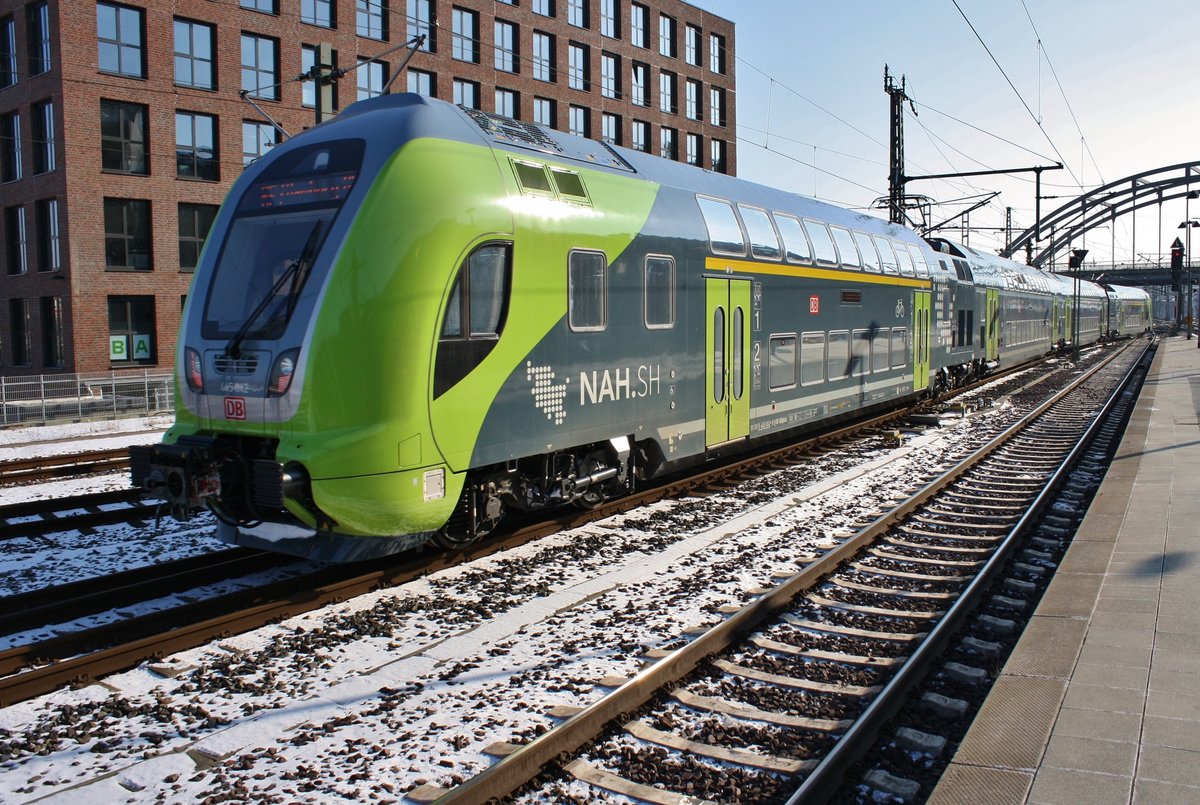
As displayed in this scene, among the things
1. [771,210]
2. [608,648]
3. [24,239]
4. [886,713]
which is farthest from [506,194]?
[24,239]

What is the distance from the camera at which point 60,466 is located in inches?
565

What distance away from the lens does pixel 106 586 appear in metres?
7.66

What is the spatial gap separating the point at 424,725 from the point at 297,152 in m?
4.99

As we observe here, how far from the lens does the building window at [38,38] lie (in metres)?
30.6

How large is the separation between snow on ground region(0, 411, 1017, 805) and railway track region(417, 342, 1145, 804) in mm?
322

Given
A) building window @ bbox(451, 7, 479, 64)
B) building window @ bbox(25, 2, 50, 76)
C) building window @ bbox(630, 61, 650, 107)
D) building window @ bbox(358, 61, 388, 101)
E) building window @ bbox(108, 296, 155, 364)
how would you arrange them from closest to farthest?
1. building window @ bbox(25, 2, 50, 76)
2. building window @ bbox(108, 296, 155, 364)
3. building window @ bbox(358, 61, 388, 101)
4. building window @ bbox(451, 7, 479, 64)
5. building window @ bbox(630, 61, 650, 107)

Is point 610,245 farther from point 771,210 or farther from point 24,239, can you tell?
point 24,239

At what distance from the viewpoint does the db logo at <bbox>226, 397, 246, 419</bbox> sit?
24.0 feet

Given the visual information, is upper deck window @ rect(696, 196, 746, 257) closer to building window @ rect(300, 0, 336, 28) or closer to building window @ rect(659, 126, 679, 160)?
building window @ rect(300, 0, 336, 28)

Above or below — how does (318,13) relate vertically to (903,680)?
above

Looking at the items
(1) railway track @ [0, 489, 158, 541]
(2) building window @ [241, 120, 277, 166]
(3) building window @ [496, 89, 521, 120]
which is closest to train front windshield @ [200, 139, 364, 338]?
(1) railway track @ [0, 489, 158, 541]

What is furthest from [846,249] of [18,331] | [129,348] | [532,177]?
[18,331]

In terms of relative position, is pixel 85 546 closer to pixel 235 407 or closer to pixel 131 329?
pixel 235 407

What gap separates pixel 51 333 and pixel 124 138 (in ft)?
23.9
